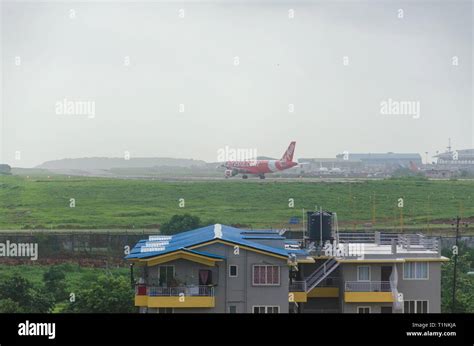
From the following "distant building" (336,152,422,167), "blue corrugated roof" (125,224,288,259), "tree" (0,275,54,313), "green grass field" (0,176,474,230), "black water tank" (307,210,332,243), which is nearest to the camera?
"blue corrugated roof" (125,224,288,259)

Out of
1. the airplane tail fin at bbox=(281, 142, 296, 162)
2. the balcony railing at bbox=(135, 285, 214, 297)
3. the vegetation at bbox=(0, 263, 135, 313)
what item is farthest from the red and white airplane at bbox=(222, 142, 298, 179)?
the balcony railing at bbox=(135, 285, 214, 297)

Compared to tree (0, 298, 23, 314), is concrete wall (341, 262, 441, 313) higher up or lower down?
higher up

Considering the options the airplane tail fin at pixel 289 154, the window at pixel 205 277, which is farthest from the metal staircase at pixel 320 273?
the airplane tail fin at pixel 289 154

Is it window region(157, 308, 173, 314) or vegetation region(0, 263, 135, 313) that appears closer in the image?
window region(157, 308, 173, 314)

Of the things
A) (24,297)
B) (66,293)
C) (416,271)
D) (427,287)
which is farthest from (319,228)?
(66,293)

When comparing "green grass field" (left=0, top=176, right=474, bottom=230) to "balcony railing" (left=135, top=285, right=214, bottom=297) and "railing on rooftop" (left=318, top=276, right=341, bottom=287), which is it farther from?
"balcony railing" (left=135, top=285, right=214, bottom=297)
